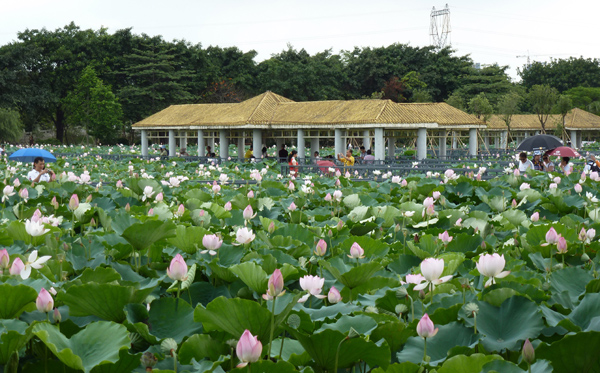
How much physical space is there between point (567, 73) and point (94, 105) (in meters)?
46.3

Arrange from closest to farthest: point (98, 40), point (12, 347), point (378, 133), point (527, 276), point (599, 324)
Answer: point (12, 347)
point (599, 324)
point (527, 276)
point (378, 133)
point (98, 40)

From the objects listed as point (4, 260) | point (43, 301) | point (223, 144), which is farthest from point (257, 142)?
point (43, 301)

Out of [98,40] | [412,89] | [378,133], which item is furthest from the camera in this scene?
[412,89]

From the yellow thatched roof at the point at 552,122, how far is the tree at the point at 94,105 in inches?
1074

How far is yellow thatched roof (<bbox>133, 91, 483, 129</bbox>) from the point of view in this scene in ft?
72.9

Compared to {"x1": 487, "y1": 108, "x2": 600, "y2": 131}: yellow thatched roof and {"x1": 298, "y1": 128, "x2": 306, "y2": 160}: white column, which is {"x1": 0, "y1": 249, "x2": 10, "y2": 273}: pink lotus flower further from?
{"x1": 487, "y1": 108, "x2": 600, "y2": 131}: yellow thatched roof

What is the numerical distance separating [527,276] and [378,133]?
64.2 feet

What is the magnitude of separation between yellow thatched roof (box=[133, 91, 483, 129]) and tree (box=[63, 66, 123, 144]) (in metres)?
15.0

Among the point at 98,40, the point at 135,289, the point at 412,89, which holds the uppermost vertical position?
the point at 98,40

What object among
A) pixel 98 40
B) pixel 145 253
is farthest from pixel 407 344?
pixel 98 40

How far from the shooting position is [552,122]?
4475 cm

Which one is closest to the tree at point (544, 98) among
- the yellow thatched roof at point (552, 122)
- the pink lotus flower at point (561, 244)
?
the yellow thatched roof at point (552, 122)

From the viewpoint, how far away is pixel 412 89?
2046 inches

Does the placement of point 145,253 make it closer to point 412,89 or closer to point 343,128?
point 343,128
